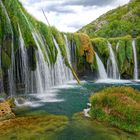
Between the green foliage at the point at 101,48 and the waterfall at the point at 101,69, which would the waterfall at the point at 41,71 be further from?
the green foliage at the point at 101,48

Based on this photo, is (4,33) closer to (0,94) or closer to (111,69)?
(0,94)

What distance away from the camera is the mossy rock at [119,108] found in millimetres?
17375

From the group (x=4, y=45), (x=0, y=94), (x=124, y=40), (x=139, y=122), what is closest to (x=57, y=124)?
(x=139, y=122)

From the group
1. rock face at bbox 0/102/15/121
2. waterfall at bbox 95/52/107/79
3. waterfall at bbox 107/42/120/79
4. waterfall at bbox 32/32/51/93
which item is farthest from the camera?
waterfall at bbox 107/42/120/79

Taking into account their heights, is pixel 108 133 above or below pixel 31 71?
below

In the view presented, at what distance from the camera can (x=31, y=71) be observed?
2958 centimetres

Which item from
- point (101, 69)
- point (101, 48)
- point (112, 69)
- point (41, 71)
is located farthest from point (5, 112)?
point (101, 48)

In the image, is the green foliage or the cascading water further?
the green foliage

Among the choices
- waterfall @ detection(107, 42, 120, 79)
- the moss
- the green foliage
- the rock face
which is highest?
the green foliage

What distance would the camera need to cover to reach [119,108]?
59.1 feet

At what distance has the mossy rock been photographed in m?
17.4

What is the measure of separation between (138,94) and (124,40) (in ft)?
101

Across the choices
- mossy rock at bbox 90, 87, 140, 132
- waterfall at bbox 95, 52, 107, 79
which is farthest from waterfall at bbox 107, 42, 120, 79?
mossy rock at bbox 90, 87, 140, 132

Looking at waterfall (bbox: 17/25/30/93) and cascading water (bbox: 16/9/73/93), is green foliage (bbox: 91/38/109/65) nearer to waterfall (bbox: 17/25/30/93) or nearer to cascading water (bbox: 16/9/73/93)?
cascading water (bbox: 16/9/73/93)
